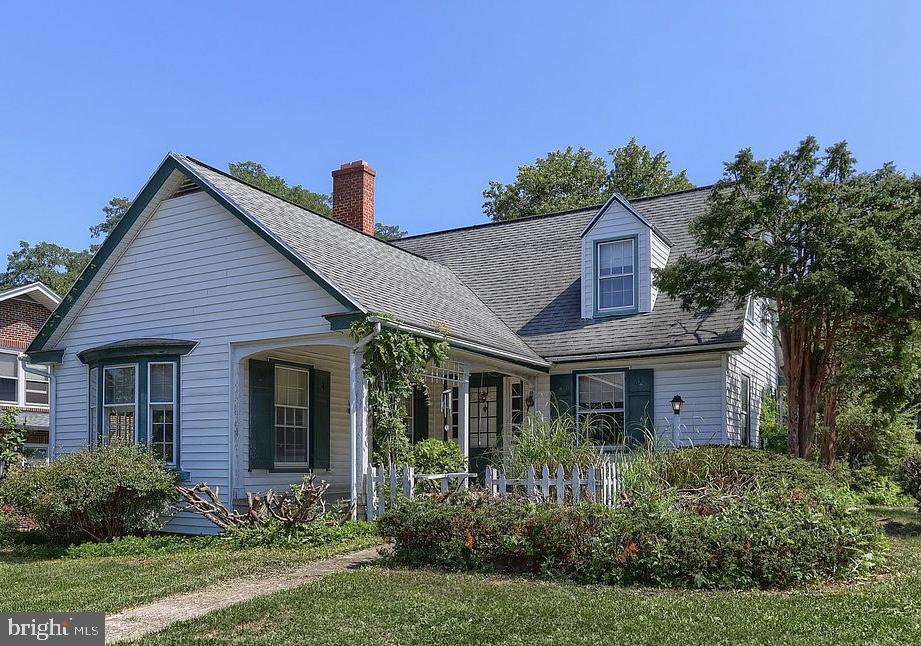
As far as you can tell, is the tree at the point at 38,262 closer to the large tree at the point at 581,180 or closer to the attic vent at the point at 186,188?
the large tree at the point at 581,180

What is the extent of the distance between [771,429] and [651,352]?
4.19m

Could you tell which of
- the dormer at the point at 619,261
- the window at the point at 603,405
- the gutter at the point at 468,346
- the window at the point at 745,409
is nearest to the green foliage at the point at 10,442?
the gutter at the point at 468,346

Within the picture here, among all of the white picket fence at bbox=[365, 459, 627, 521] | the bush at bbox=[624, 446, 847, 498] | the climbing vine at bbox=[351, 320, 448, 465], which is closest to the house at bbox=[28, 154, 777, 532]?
the climbing vine at bbox=[351, 320, 448, 465]

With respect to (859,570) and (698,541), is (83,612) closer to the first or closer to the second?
(698,541)

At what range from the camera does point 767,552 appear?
8.30 metres

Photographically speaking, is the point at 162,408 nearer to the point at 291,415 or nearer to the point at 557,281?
the point at 291,415

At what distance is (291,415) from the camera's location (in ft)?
50.2

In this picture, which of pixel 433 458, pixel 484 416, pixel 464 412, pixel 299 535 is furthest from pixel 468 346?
pixel 299 535

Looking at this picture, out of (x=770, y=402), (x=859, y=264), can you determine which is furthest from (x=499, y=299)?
(x=859, y=264)

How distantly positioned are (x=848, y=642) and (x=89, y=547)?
10.7m

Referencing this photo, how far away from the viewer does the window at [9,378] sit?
24.1 meters

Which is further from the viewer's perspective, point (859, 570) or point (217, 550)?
point (217, 550)

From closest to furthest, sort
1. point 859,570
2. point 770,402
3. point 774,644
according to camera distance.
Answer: point 774,644
point 859,570
point 770,402

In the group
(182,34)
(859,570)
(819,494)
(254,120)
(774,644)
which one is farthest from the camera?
(254,120)
